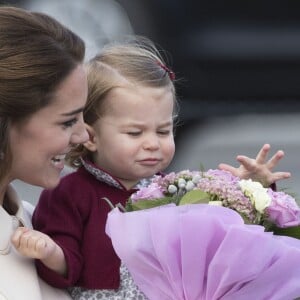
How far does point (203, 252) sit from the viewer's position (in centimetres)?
209

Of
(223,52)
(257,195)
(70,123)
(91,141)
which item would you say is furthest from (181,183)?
(223,52)

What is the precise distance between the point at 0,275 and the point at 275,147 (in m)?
3.84

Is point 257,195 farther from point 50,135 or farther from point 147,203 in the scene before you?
point 50,135

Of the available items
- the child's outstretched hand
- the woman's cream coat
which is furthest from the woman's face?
the child's outstretched hand

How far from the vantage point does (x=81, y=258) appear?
2432mm

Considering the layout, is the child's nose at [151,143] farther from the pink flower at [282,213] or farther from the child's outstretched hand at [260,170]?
the pink flower at [282,213]

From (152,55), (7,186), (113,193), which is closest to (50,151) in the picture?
(7,186)

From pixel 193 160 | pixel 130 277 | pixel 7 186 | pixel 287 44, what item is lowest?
pixel 193 160

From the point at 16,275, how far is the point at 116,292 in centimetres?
31

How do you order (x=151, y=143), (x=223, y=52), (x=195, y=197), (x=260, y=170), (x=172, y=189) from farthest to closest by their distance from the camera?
(x=223, y=52)
(x=260, y=170)
(x=151, y=143)
(x=172, y=189)
(x=195, y=197)

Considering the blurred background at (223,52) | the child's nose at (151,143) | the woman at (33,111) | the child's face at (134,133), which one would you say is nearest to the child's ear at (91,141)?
the child's face at (134,133)

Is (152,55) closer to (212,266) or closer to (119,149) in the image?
(119,149)

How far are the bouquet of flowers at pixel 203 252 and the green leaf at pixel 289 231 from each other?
0.07 metres

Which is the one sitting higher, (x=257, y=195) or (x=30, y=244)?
(x=257, y=195)
